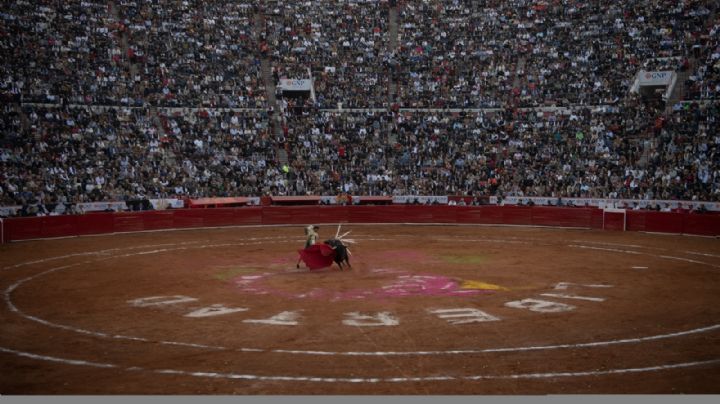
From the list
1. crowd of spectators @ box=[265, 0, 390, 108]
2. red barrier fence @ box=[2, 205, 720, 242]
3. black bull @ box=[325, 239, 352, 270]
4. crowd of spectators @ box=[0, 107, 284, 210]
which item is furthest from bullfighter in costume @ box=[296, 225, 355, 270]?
crowd of spectators @ box=[265, 0, 390, 108]

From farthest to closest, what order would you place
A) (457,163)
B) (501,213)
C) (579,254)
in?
(457,163), (501,213), (579,254)

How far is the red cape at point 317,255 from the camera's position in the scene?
78.6ft

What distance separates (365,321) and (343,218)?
25214 mm

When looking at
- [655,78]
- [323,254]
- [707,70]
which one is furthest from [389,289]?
[707,70]

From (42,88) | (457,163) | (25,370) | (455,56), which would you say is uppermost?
(455,56)

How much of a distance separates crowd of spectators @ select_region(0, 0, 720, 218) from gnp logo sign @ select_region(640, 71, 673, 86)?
2.73ft

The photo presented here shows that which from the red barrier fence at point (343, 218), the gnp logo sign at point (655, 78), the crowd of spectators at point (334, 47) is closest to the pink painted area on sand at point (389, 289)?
the red barrier fence at point (343, 218)

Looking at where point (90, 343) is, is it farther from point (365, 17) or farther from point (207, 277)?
point (365, 17)

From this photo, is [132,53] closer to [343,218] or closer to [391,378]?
[343,218]

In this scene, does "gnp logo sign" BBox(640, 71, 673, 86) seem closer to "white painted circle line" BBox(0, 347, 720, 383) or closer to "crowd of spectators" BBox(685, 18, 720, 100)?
"crowd of spectators" BBox(685, 18, 720, 100)

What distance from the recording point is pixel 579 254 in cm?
2848

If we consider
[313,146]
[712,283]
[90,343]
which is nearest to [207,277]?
[90,343]

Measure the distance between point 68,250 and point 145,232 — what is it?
7.57 meters

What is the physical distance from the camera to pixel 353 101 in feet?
174
